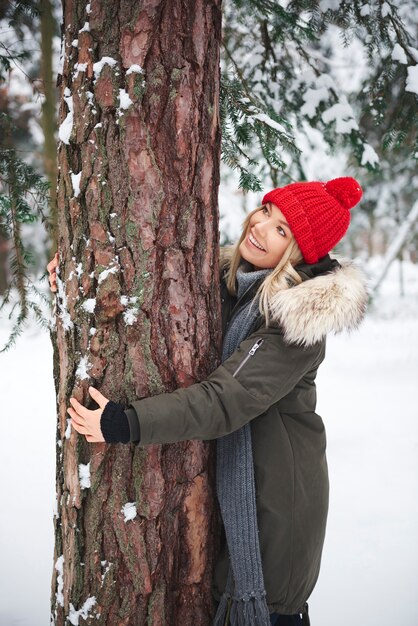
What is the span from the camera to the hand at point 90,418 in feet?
5.46

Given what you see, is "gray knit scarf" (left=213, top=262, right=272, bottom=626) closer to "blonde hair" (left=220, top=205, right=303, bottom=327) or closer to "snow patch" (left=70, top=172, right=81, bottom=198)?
"blonde hair" (left=220, top=205, right=303, bottom=327)

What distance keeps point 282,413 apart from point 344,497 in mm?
2969

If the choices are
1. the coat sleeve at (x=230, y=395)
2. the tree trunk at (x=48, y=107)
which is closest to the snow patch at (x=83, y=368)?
the coat sleeve at (x=230, y=395)

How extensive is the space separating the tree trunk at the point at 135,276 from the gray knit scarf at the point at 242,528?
11 cm

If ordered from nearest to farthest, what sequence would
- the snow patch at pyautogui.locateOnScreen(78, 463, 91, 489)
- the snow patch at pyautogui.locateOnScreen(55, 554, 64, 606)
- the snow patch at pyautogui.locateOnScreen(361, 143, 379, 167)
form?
the snow patch at pyautogui.locateOnScreen(78, 463, 91, 489) → the snow patch at pyautogui.locateOnScreen(55, 554, 64, 606) → the snow patch at pyautogui.locateOnScreen(361, 143, 379, 167)

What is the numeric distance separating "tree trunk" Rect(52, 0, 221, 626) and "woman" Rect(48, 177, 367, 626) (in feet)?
0.48

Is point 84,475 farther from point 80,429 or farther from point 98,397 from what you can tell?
point 98,397

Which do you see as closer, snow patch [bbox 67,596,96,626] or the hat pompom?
snow patch [bbox 67,596,96,626]

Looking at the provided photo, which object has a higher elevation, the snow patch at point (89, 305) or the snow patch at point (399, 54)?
the snow patch at point (399, 54)

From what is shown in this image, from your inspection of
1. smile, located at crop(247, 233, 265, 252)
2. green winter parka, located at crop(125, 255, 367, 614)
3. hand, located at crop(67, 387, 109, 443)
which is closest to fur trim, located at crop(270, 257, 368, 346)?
green winter parka, located at crop(125, 255, 367, 614)

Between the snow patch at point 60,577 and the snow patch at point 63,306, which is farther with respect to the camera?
the snow patch at point 60,577

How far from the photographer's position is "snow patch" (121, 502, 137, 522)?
5.92 ft

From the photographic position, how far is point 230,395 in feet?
5.51

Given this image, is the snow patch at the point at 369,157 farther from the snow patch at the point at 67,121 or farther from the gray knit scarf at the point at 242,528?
the snow patch at the point at 67,121
